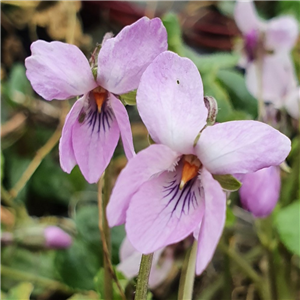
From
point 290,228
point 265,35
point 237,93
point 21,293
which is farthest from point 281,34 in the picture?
point 21,293

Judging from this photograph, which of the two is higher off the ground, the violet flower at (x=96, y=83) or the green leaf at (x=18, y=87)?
the violet flower at (x=96, y=83)

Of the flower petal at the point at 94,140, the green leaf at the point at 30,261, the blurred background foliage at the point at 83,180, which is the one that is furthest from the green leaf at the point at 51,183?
the flower petal at the point at 94,140

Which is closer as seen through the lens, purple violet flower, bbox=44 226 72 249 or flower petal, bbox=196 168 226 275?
flower petal, bbox=196 168 226 275

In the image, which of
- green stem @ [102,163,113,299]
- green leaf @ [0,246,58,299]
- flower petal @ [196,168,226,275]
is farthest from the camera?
green leaf @ [0,246,58,299]

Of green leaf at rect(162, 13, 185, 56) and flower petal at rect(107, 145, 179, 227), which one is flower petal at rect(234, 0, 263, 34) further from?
flower petal at rect(107, 145, 179, 227)

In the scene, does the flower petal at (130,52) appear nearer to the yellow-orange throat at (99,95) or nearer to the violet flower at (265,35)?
the yellow-orange throat at (99,95)

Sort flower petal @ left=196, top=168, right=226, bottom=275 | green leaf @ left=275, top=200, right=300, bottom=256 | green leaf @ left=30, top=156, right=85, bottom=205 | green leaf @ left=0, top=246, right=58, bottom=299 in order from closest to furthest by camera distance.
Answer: flower petal @ left=196, top=168, right=226, bottom=275, green leaf @ left=275, top=200, right=300, bottom=256, green leaf @ left=0, top=246, right=58, bottom=299, green leaf @ left=30, top=156, right=85, bottom=205

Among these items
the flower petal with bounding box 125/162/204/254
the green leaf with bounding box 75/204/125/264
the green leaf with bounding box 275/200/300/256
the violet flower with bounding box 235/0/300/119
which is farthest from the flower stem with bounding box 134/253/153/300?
the violet flower with bounding box 235/0/300/119

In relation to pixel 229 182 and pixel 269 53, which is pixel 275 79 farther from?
pixel 229 182
